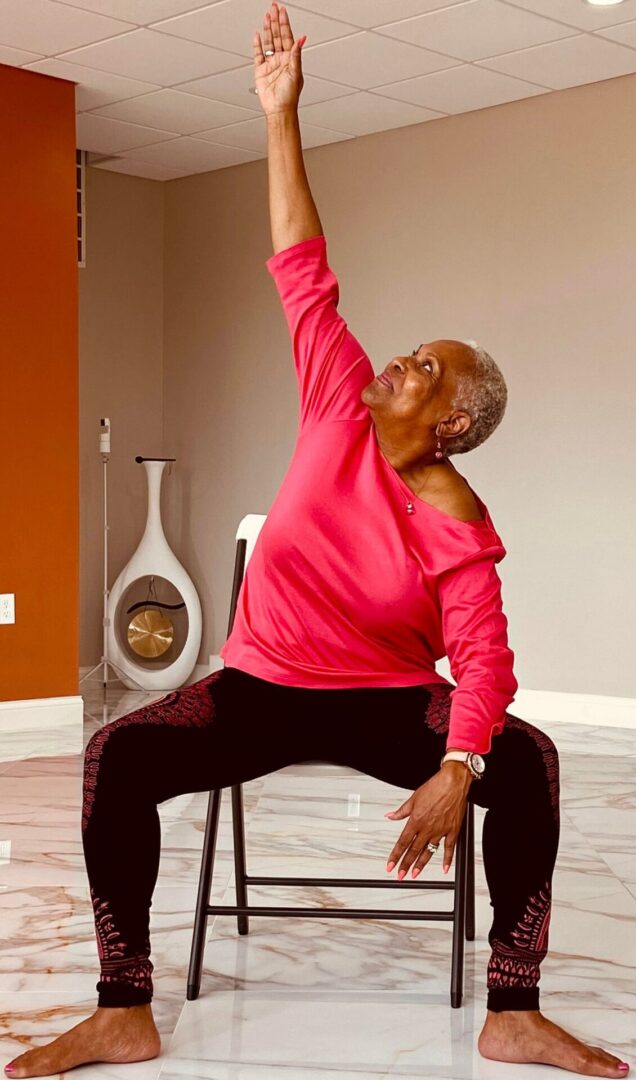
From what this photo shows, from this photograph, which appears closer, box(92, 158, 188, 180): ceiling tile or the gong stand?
the gong stand

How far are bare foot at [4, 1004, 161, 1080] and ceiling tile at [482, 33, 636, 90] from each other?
11.9 feet

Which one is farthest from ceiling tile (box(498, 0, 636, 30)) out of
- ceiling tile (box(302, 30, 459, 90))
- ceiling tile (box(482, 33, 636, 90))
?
ceiling tile (box(302, 30, 459, 90))

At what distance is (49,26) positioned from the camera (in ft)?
14.8

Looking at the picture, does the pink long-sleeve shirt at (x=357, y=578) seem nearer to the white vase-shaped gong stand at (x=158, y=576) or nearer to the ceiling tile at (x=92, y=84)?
the ceiling tile at (x=92, y=84)

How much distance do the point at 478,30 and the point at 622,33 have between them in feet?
1.55

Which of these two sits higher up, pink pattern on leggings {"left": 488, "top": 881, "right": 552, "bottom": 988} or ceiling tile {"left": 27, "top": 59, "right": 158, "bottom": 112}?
ceiling tile {"left": 27, "top": 59, "right": 158, "bottom": 112}

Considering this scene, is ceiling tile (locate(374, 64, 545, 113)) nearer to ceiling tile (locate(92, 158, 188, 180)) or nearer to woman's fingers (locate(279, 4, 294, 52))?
ceiling tile (locate(92, 158, 188, 180))

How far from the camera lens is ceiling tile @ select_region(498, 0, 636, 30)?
4.29 meters

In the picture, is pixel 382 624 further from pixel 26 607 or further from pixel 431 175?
Result: pixel 431 175

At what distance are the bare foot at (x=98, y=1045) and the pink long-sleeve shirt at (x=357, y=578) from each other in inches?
21.7

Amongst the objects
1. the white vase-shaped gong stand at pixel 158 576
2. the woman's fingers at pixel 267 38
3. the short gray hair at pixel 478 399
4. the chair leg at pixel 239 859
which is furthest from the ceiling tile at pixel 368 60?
the chair leg at pixel 239 859

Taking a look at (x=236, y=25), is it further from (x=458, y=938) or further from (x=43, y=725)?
(x=458, y=938)

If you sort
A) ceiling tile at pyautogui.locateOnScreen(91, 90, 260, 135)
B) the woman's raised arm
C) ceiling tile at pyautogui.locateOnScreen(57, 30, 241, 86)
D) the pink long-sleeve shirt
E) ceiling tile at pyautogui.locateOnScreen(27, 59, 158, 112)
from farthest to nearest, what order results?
ceiling tile at pyautogui.locateOnScreen(91, 90, 260, 135), ceiling tile at pyautogui.locateOnScreen(27, 59, 158, 112), ceiling tile at pyautogui.locateOnScreen(57, 30, 241, 86), the woman's raised arm, the pink long-sleeve shirt

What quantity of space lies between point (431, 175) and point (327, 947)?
3775mm
